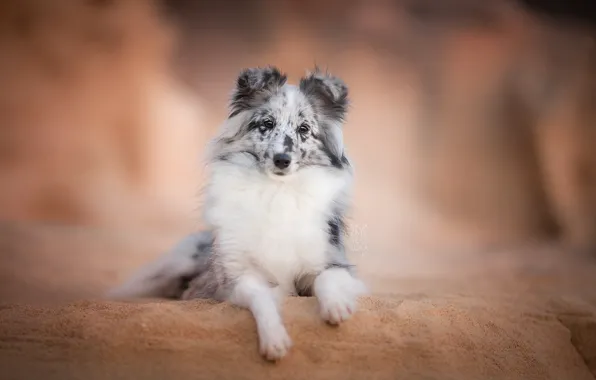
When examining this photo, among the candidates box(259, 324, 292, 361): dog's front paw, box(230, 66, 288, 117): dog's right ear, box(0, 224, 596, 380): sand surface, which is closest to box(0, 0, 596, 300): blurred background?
box(0, 224, 596, 380): sand surface

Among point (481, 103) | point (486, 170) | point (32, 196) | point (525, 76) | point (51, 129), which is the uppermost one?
point (525, 76)

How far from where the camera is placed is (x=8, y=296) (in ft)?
12.7

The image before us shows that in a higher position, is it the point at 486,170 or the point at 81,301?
the point at 486,170

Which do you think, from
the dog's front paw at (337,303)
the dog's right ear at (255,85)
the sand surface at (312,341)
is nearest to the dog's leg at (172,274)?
the sand surface at (312,341)

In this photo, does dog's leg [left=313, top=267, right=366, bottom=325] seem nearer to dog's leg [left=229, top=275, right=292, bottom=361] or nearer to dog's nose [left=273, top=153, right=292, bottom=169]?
dog's leg [left=229, top=275, right=292, bottom=361]

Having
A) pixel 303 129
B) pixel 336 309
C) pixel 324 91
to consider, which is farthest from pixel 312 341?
pixel 324 91

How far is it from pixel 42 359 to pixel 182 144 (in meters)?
5.71

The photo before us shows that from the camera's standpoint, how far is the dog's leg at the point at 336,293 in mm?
2384

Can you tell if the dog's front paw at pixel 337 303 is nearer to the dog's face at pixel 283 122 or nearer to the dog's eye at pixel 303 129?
the dog's face at pixel 283 122

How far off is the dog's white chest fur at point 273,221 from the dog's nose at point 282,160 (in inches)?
4.4

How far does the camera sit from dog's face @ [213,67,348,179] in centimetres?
281

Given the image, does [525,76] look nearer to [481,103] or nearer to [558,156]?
[481,103]

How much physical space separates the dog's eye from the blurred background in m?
3.97

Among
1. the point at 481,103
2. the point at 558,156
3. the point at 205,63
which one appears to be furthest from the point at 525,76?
the point at 205,63
